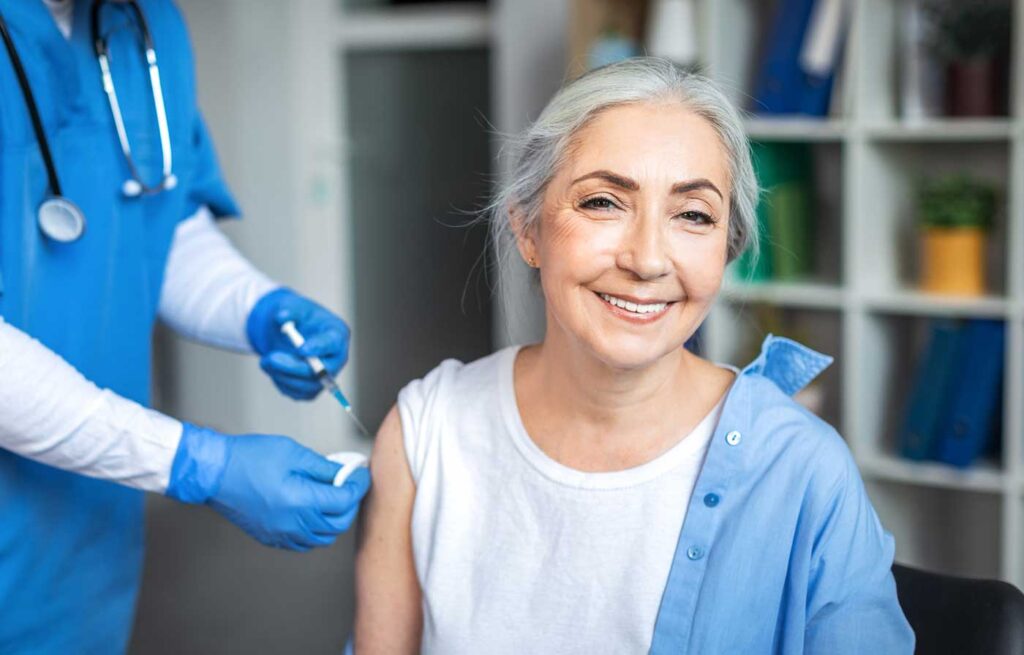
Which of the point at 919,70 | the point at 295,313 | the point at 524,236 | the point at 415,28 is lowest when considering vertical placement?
the point at 295,313

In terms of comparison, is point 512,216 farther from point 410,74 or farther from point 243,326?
point 410,74

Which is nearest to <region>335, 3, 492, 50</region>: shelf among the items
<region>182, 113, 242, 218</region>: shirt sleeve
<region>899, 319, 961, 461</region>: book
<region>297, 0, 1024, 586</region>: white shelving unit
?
<region>297, 0, 1024, 586</region>: white shelving unit

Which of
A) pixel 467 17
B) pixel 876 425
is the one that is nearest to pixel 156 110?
pixel 876 425

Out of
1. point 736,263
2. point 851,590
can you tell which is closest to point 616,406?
point 851,590

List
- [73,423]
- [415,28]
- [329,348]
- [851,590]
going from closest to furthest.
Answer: [851,590]
[73,423]
[329,348]
[415,28]

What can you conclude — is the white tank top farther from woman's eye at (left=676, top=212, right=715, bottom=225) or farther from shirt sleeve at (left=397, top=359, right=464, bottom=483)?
woman's eye at (left=676, top=212, right=715, bottom=225)

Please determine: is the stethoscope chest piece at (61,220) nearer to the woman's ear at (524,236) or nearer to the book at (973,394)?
the woman's ear at (524,236)

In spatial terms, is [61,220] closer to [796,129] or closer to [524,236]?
[524,236]

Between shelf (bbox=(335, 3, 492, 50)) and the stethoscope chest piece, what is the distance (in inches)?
96.4

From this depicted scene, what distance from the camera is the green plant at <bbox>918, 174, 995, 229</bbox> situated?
2592mm

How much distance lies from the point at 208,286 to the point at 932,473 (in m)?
1.73

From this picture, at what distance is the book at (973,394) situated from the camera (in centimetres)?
254

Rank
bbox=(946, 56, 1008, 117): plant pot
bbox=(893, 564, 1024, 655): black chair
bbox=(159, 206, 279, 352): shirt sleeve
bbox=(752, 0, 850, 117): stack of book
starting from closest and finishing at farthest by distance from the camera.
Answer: bbox=(893, 564, 1024, 655): black chair → bbox=(159, 206, 279, 352): shirt sleeve → bbox=(946, 56, 1008, 117): plant pot → bbox=(752, 0, 850, 117): stack of book

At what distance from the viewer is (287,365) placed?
5.34ft
